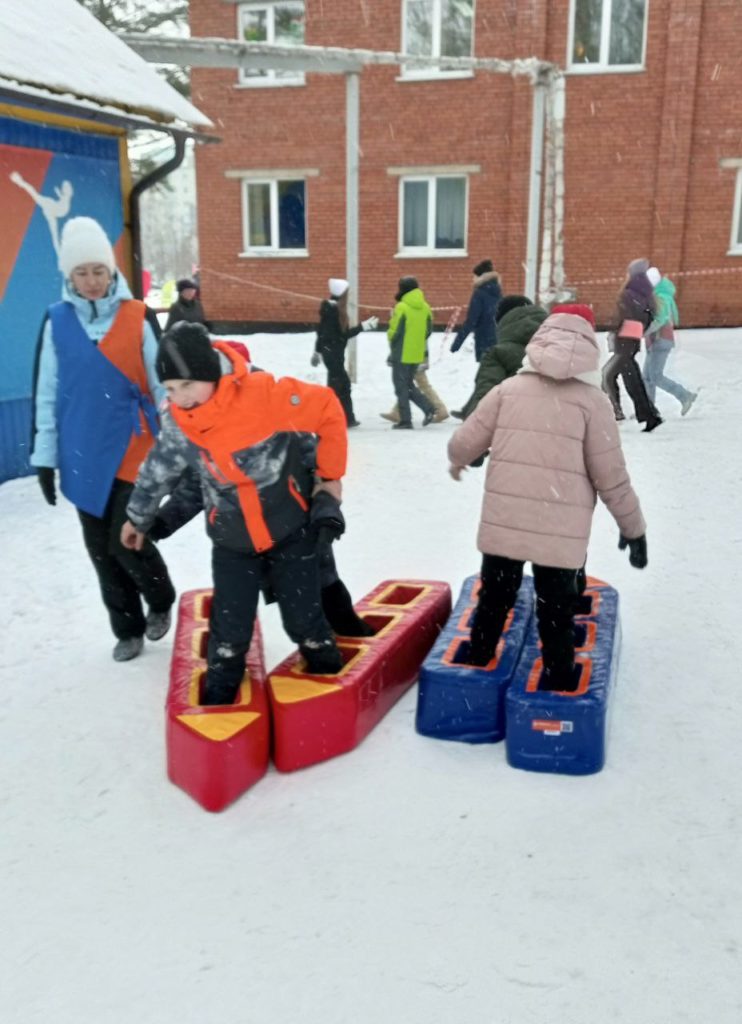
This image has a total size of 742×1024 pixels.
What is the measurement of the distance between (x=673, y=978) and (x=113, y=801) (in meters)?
1.84

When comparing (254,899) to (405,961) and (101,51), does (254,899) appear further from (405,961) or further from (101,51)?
(101,51)

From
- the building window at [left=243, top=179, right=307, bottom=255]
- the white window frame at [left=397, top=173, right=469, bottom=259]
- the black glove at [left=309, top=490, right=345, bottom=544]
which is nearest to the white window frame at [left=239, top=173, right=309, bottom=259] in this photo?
the building window at [left=243, top=179, right=307, bottom=255]

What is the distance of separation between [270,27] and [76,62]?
41.0ft

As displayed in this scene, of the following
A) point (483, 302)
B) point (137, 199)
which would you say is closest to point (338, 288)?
point (483, 302)

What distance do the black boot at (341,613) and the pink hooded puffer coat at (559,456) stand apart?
78cm

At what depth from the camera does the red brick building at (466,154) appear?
53.8 feet

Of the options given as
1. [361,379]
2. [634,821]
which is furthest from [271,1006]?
[361,379]

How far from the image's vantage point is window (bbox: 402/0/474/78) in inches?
678

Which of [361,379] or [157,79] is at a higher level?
[157,79]

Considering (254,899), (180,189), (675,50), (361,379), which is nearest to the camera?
(254,899)

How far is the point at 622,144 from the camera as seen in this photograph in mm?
16594

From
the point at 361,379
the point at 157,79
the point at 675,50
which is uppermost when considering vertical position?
the point at 675,50

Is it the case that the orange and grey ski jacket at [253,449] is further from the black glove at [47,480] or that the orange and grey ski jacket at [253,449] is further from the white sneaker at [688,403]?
the white sneaker at [688,403]

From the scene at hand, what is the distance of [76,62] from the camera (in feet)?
23.8
